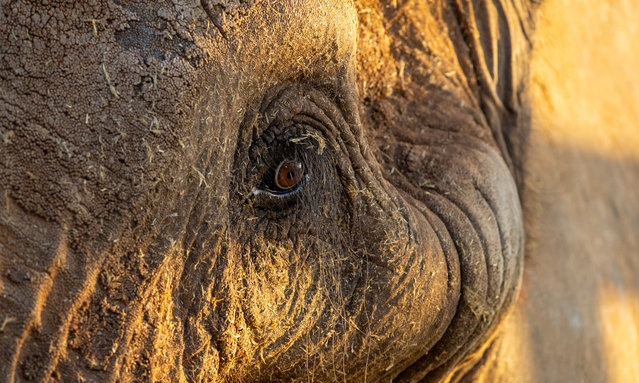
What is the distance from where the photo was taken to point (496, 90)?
101 inches

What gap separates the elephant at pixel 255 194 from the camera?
1.30 m

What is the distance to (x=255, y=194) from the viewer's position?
1.64m

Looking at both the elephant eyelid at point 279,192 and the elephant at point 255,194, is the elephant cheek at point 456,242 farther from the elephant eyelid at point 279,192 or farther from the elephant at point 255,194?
the elephant eyelid at point 279,192

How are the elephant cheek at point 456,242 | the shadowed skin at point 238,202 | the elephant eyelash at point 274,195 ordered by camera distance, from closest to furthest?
the shadowed skin at point 238,202 → the elephant eyelash at point 274,195 → the elephant cheek at point 456,242

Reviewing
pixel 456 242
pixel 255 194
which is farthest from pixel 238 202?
pixel 456 242

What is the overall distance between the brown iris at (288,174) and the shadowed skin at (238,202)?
0.06ft

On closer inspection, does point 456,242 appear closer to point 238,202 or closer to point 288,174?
point 288,174

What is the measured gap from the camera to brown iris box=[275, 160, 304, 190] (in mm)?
1679

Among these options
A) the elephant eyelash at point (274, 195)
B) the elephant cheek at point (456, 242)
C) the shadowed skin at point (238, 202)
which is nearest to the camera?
the shadowed skin at point (238, 202)

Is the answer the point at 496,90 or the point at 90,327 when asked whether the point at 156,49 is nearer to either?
the point at 90,327

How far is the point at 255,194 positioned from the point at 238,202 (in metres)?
0.05

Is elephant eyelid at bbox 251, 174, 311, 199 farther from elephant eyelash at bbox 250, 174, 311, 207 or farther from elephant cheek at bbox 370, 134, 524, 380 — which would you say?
elephant cheek at bbox 370, 134, 524, 380

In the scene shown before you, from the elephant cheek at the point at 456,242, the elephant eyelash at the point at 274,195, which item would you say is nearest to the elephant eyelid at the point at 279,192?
the elephant eyelash at the point at 274,195

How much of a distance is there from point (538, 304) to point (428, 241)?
0.90 meters
